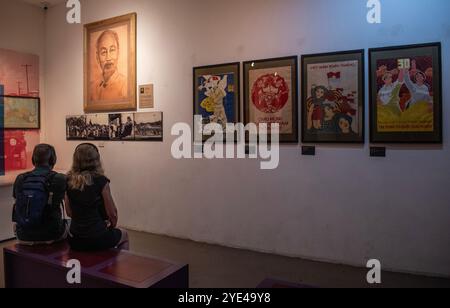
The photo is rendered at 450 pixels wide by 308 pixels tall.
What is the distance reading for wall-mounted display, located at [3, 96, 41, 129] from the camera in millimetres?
5008

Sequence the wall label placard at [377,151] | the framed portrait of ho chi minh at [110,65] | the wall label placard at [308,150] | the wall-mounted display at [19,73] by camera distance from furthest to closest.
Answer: the wall-mounted display at [19,73], the framed portrait of ho chi minh at [110,65], the wall label placard at [308,150], the wall label placard at [377,151]

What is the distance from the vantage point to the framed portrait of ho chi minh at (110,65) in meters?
4.69

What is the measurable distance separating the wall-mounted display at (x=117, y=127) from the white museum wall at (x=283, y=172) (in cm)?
11

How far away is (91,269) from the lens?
88.1 inches

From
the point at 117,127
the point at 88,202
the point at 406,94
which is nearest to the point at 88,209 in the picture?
the point at 88,202

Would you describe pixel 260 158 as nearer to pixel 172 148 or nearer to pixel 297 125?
pixel 297 125

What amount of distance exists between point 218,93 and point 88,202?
2.01m

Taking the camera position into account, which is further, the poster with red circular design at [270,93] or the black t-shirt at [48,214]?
the poster with red circular design at [270,93]

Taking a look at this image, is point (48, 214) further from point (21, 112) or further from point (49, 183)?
point (21, 112)

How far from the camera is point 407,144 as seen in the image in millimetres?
3211

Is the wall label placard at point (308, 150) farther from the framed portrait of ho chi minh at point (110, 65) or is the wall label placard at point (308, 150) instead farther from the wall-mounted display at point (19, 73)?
the wall-mounted display at point (19, 73)

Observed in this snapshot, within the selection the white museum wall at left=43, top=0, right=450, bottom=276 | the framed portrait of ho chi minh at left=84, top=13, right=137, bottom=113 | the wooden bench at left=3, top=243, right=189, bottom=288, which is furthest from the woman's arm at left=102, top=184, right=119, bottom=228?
the framed portrait of ho chi minh at left=84, top=13, right=137, bottom=113

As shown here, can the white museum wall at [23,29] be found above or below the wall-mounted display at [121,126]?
above

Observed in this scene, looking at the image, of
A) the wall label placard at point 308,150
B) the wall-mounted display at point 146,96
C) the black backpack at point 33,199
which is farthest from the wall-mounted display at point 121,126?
the wall label placard at point 308,150
